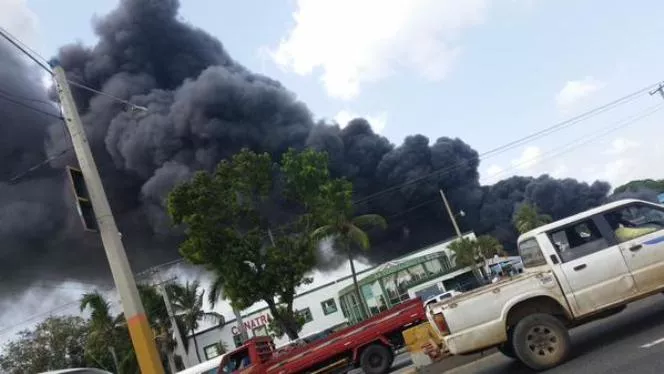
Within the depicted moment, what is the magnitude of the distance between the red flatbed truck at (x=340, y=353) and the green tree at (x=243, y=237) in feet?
25.5

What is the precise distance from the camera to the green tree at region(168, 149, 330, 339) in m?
20.4

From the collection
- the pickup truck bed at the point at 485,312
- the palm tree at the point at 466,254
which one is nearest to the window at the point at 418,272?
the palm tree at the point at 466,254

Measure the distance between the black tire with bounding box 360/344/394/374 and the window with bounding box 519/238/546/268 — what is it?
551 cm

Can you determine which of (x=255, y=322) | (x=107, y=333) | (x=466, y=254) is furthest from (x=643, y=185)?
(x=107, y=333)

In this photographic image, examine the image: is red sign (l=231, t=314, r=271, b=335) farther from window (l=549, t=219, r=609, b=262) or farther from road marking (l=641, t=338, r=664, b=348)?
road marking (l=641, t=338, r=664, b=348)

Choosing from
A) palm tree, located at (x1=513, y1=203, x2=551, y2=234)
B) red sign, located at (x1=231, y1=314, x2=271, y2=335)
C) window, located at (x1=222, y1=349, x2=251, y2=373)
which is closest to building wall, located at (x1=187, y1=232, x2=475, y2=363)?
red sign, located at (x1=231, y1=314, x2=271, y2=335)

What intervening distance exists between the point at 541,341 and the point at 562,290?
65cm

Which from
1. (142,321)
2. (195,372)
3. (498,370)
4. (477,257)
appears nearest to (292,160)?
(195,372)

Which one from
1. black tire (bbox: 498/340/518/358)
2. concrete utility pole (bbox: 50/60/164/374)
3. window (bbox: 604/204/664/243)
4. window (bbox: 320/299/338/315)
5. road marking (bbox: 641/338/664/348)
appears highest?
concrete utility pole (bbox: 50/60/164/374)

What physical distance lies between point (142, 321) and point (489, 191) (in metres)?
46.5

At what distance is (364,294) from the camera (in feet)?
124

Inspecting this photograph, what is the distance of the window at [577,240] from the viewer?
22.6ft

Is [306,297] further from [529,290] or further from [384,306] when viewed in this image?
[529,290]

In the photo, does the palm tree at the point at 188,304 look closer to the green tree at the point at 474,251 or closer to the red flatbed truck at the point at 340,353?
the green tree at the point at 474,251
